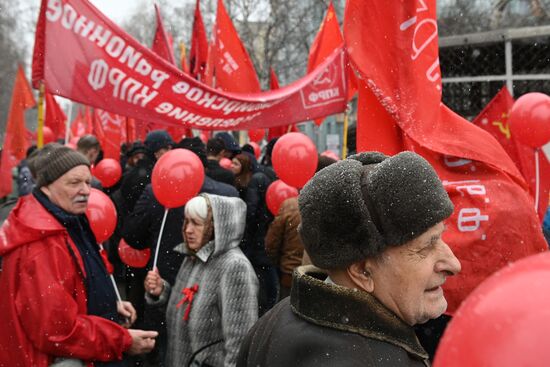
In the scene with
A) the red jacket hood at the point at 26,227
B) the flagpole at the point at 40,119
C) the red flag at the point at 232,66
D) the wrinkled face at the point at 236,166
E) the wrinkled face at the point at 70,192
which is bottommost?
the wrinkled face at the point at 236,166

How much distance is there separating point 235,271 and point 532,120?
2588 millimetres

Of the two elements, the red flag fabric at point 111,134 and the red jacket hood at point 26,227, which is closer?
the red jacket hood at point 26,227

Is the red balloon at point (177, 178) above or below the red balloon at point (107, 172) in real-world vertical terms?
above

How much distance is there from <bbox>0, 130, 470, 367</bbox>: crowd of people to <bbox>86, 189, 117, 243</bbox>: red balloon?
427 mm

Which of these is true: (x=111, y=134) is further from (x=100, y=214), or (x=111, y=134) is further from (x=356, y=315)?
(x=356, y=315)

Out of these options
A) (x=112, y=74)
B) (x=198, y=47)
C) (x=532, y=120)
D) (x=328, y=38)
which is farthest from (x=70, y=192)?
(x=198, y=47)

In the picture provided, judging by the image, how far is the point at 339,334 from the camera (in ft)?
4.25

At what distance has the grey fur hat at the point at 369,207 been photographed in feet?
4.24

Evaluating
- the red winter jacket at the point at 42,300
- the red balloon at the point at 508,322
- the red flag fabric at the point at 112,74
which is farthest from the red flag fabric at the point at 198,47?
the red balloon at the point at 508,322

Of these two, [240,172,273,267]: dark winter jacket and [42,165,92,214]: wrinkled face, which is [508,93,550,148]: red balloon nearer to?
[240,172,273,267]: dark winter jacket

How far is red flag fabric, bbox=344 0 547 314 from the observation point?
2205 millimetres

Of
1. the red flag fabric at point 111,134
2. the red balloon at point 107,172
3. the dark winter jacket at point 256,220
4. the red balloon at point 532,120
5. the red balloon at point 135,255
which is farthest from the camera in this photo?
the red flag fabric at point 111,134

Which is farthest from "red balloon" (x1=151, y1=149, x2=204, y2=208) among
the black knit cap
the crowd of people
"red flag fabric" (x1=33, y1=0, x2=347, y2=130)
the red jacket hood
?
the red jacket hood

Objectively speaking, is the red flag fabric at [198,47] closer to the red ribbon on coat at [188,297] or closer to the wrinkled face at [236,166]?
the wrinkled face at [236,166]
